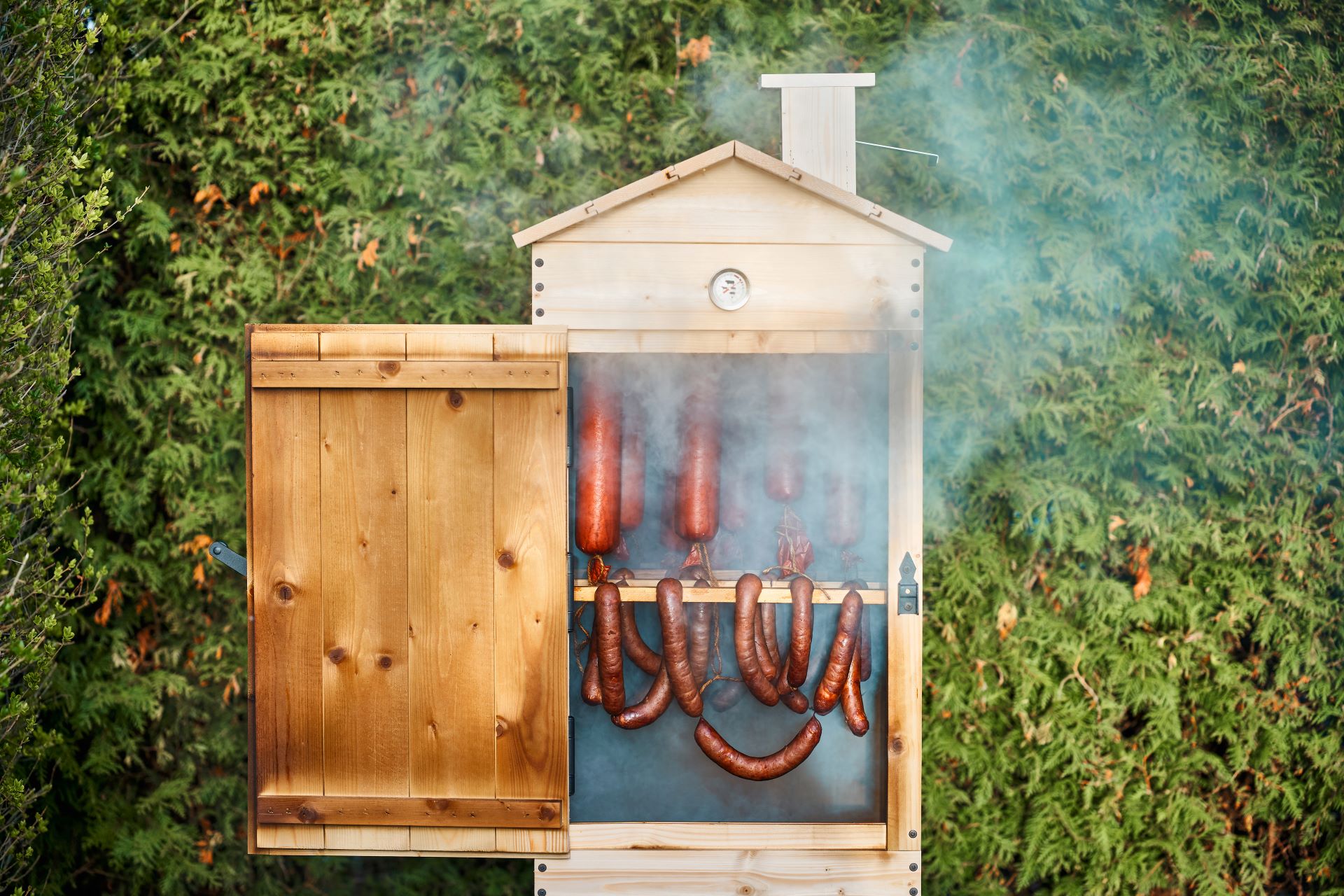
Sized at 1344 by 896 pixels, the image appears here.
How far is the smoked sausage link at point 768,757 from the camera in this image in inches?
115

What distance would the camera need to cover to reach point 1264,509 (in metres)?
3.56

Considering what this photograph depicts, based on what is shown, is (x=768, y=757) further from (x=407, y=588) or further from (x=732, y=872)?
(x=407, y=588)

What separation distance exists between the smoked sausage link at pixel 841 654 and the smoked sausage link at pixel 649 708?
48 centimetres

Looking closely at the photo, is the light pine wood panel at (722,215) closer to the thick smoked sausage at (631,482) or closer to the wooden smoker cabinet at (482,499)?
the wooden smoker cabinet at (482,499)

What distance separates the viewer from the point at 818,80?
2.93 meters

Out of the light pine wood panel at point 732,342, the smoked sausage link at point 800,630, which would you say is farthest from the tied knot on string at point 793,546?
the light pine wood panel at point 732,342

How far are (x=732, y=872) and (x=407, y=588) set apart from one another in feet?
4.32

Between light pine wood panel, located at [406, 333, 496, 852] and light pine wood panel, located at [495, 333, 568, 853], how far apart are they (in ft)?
0.10

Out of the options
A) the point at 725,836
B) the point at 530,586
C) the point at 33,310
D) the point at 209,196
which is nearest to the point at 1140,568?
the point at 725,836

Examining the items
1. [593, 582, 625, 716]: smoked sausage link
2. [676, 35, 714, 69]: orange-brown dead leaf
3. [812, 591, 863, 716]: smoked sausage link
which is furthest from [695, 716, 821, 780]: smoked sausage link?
[676, 35, 714, 69]: orange-brown dead leaf

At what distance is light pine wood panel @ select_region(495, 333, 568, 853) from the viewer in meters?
2.70

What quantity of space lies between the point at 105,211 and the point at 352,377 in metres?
1.88

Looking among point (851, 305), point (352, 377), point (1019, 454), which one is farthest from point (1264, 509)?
point (352, 377)

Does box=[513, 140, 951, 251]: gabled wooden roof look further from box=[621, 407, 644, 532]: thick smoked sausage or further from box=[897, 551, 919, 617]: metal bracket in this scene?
box=[897, 551, 919, 617]: metal bracket
